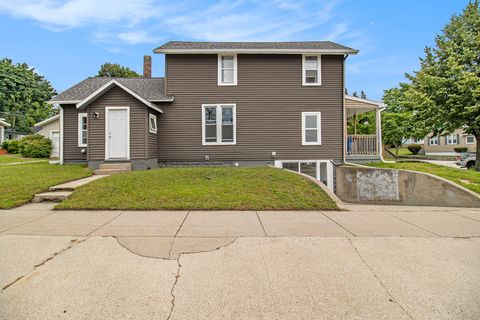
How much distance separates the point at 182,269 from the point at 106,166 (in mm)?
9219

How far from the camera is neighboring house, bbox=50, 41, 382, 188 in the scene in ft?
42.7

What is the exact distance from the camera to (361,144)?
1434 cm

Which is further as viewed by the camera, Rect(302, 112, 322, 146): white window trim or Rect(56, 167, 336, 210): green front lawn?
Rect(302, 112, 322, 146): white window trim

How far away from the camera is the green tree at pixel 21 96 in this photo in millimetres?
41656

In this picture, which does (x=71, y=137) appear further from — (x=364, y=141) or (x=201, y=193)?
(x=364, y=141)

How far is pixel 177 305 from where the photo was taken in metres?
2.52

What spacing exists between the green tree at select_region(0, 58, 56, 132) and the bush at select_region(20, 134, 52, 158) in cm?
2588

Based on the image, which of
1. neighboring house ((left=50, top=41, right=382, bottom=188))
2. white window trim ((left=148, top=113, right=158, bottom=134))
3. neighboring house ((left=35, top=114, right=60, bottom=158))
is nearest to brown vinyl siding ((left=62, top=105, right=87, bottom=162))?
neighboring house ((left=50, top=41, right=382, bottom=188))

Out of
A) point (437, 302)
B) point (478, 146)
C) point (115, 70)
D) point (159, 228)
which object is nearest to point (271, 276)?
point (437, 302)

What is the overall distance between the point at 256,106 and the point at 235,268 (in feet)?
35.8

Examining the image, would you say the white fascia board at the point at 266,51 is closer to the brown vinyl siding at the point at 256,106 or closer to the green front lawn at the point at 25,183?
the brown vinyl siding at the point at 256,106

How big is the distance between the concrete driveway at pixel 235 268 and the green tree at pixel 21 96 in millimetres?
47159

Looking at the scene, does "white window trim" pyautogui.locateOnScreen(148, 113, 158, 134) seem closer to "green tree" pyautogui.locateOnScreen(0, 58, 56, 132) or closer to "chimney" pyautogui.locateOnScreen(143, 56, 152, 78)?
"chimney" pyautogui.locateOnScreen(143, 56, 152, 78)

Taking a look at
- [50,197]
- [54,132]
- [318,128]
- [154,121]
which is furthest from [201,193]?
[54,132]
